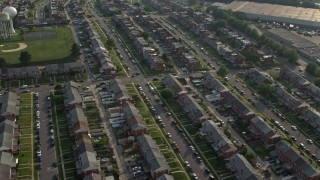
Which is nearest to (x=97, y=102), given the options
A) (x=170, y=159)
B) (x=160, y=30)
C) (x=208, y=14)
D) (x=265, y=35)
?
(x=170, y=159)

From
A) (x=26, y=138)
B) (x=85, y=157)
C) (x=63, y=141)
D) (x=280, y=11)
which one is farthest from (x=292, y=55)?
(x=26, y=138)

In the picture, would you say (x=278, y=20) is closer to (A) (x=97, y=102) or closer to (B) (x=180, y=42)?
(B) (x=180, y=42)

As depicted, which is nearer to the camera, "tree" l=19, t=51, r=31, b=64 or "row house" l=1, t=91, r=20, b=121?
"row house" l=1, t=91, r=20, b=121

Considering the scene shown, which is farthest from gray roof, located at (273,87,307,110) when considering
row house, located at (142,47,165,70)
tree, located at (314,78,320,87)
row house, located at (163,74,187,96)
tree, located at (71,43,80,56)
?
tree, located at (71,43,80,56)

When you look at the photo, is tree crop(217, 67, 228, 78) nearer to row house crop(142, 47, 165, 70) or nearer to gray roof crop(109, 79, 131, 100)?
row house crop(142, 47, 165, 70)

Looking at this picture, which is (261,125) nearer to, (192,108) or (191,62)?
(192,108)

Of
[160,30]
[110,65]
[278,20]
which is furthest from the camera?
[278,20]

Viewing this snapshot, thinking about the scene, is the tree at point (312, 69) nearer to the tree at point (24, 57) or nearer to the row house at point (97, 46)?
the row house at point (97, 46)

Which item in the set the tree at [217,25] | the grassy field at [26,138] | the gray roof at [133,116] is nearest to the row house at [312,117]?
the gray roof at [133,116]
